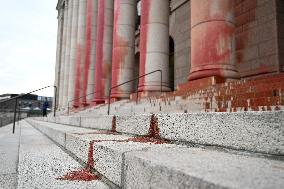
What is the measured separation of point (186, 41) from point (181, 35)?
2.22 ft

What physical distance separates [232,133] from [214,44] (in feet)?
13.6

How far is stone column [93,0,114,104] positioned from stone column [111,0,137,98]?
8.98 ft

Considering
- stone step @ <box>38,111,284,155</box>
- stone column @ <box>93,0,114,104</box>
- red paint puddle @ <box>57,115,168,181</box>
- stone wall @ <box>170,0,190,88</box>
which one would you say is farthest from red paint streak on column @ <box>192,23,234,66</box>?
stone column @ <box>93,0,114,104</box>

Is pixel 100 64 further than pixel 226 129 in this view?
Yes

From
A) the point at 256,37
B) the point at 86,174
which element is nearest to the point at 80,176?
the point at 86,174

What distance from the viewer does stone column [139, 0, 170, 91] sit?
977 cm

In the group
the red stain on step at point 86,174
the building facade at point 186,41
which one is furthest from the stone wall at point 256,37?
the red stain on step at point 86,174

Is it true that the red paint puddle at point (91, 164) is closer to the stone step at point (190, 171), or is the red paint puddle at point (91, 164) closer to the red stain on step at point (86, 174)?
the red stain on step at point (86, 174)

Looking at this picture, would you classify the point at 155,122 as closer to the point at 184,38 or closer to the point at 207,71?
the point at 207,71

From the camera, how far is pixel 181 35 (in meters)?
14.3

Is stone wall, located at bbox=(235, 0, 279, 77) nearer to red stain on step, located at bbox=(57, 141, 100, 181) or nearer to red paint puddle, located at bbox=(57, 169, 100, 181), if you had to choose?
red stain on step, located at bbox=(57, 141, 100, 181)

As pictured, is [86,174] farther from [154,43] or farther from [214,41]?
[154,43]

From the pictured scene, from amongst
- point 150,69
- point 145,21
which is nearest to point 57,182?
point 150,69

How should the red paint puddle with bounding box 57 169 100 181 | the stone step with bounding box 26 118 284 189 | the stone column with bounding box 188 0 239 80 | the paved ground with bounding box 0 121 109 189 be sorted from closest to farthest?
1. the stone step with bounding box 26 118 284 189
2. the paved ground with bounding box 0 121 109 189
3. the red paint puddle with bounding box 57 169 100 181
4. the stone column with bounding box 188 0 239 80
